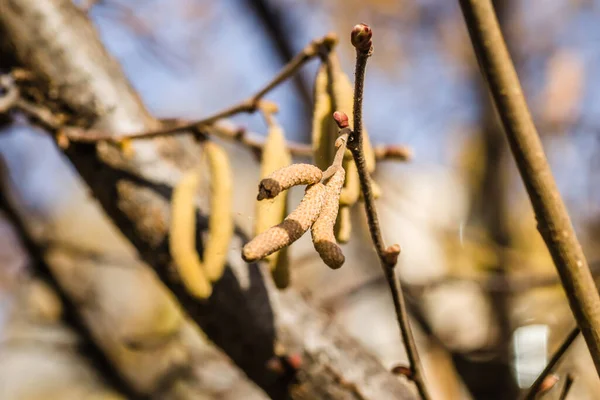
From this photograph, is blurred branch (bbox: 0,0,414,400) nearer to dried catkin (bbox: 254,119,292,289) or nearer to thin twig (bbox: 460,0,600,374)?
dried catkin (bbox: 254,119,292,289)

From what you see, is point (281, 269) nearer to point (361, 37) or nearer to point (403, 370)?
point (403, 370)

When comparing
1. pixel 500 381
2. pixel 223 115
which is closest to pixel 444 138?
pixel 500 381

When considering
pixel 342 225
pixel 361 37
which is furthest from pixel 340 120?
pixel 342 225

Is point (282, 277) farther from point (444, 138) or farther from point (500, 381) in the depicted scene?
point (444, 138)

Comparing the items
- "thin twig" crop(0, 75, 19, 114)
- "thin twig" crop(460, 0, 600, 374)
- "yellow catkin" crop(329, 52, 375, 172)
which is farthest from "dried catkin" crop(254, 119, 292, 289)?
"thin twig" crop(0, 75, 19, 114)

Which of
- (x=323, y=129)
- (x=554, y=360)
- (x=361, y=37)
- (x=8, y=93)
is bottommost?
(x=554, y=360)

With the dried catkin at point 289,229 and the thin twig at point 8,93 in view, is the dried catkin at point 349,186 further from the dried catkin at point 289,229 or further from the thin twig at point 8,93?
the thin twig at point 8,93

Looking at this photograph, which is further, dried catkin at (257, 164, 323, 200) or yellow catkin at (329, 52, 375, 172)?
yellow catkin at (329, 52, 375, 172)

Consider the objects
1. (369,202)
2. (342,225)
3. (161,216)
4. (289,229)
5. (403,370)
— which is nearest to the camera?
(289,229)
